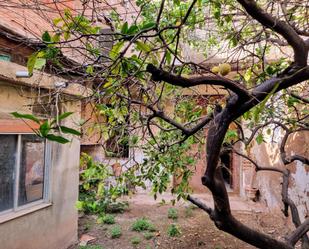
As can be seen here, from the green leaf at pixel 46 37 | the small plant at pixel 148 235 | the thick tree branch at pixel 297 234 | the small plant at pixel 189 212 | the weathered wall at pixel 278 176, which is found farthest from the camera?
the small plant at pixel 189 212

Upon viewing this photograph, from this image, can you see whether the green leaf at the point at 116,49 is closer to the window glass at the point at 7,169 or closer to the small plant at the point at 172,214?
the window glass at the point at 7,169

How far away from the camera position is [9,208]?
397 centimetres

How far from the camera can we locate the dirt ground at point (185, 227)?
5258 mm

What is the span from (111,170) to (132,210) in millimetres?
4831

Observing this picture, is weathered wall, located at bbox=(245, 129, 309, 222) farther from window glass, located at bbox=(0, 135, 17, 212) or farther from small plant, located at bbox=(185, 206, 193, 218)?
window glass, located at bbox=(0, 135, 17, 212)

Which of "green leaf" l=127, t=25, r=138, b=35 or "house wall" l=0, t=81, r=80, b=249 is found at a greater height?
"green leaf" l=127, t=25, r=138, b=35

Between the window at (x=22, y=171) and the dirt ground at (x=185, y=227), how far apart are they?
1422 millimetres

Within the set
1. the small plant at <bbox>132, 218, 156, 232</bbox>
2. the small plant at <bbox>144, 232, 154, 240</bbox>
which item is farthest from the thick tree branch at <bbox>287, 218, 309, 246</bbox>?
the small plant at <bbox>132, 218, 156, 232</bbox>

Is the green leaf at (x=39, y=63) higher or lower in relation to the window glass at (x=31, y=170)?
higher

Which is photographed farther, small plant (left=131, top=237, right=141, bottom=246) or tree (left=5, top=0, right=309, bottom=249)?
small plant (left=131, top=237, right=141, bottom=246)

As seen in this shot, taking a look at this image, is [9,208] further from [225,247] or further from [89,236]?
[225,247]

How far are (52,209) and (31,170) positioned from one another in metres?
0.80

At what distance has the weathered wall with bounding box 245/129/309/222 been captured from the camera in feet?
15.9

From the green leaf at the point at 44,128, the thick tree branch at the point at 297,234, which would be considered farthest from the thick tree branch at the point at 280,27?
the thick tree branch at the point at 297,234
